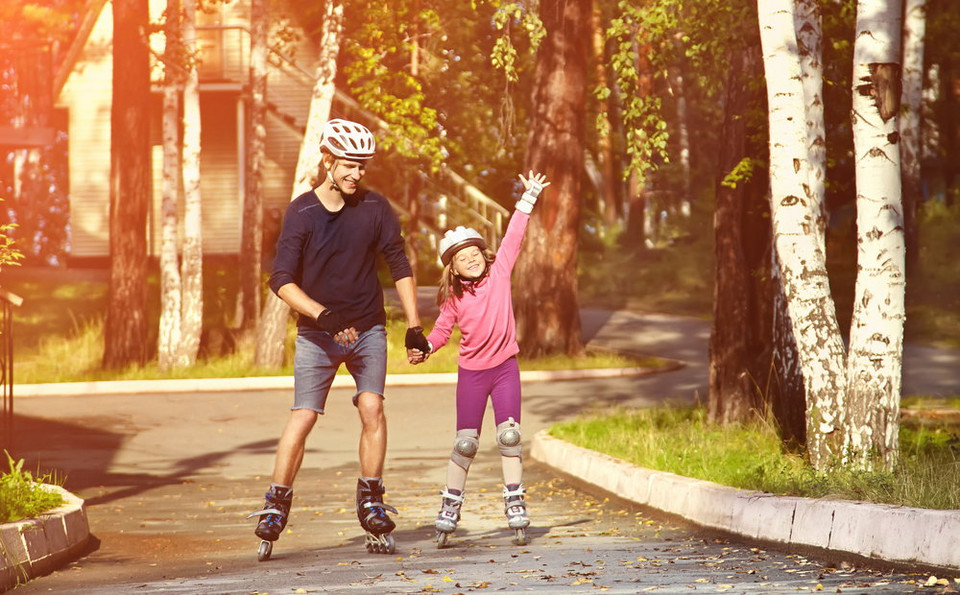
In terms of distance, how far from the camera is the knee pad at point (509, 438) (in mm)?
8648

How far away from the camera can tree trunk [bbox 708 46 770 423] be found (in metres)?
13.5

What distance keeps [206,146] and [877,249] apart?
3051cm

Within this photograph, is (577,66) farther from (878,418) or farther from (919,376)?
(878,418)

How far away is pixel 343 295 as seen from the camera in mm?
8156

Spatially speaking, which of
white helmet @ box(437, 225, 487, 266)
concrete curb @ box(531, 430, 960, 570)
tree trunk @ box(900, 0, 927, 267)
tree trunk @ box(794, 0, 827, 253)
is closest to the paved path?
concrete curb @ box(531, 430, 960, 570)

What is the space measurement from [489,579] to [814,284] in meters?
3.79

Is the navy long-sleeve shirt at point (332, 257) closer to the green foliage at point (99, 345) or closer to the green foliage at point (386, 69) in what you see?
the green foliage at point (99, 345)

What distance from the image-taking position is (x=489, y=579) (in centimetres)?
687

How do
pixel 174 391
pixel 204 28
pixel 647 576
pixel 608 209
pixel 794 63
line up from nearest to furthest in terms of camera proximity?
1. pixel 647 576
2. pixel 794 63
3. pixel 174 391
4. pixel 204 28
5. pixel 608 209

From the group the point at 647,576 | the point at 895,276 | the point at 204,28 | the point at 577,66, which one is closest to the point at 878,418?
the point at 895,276

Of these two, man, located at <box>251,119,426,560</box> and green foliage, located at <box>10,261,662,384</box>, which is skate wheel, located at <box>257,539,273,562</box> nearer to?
man, located at <box>251,119,426,560</box>

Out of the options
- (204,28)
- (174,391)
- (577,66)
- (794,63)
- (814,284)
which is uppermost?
(204,28)

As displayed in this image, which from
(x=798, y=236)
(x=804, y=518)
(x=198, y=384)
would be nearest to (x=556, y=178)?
(x=198, y=384)

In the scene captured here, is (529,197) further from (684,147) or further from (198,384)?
(684,147)
